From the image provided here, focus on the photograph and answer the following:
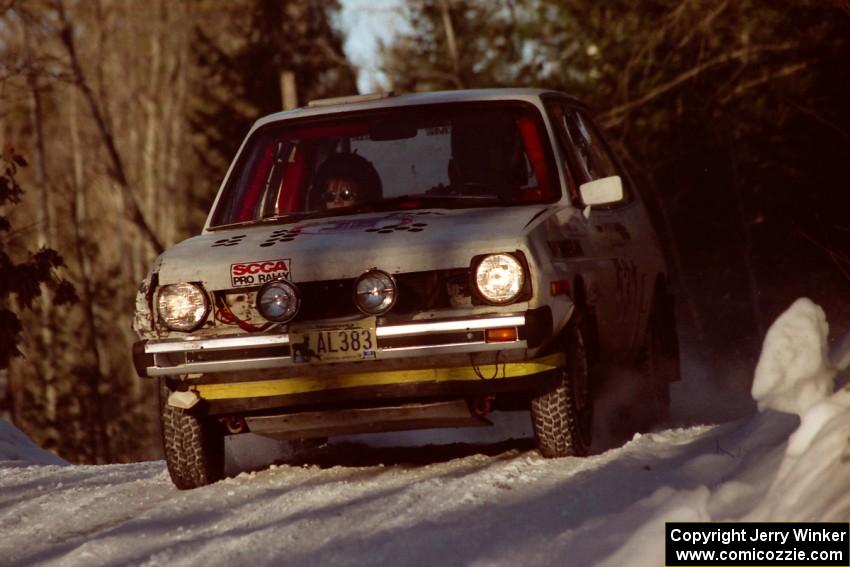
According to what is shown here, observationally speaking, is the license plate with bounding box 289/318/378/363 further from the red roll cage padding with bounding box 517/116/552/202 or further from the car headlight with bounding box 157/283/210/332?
the red roll cage padding with bounding box 517/116/552/202

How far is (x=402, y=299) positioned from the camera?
21.5 ft

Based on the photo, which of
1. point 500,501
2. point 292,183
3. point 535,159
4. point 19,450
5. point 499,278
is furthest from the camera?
point 19,450

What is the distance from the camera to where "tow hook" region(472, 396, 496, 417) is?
6754 millimetres

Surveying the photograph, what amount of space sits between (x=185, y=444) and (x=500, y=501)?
1.89 m

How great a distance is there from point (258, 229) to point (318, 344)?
1.05 meters

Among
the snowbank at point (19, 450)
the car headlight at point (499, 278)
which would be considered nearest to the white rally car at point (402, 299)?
the car headlight at point (499, 278)

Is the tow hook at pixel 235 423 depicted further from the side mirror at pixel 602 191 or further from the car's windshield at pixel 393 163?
the side mirror at pixel 602 191

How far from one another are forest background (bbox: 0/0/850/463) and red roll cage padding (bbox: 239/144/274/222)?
125 inches

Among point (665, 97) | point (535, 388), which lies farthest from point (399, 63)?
point (535, 388)

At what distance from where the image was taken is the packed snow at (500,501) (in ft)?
15.7

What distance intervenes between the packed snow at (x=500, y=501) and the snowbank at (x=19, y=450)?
7.86 feet

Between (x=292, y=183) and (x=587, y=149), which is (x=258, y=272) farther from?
(x=587, y=149)

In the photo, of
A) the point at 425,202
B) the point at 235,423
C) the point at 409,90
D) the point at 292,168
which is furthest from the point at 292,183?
the point at 409,90

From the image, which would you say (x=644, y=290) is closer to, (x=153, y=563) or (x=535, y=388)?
(x=535, y=388)
